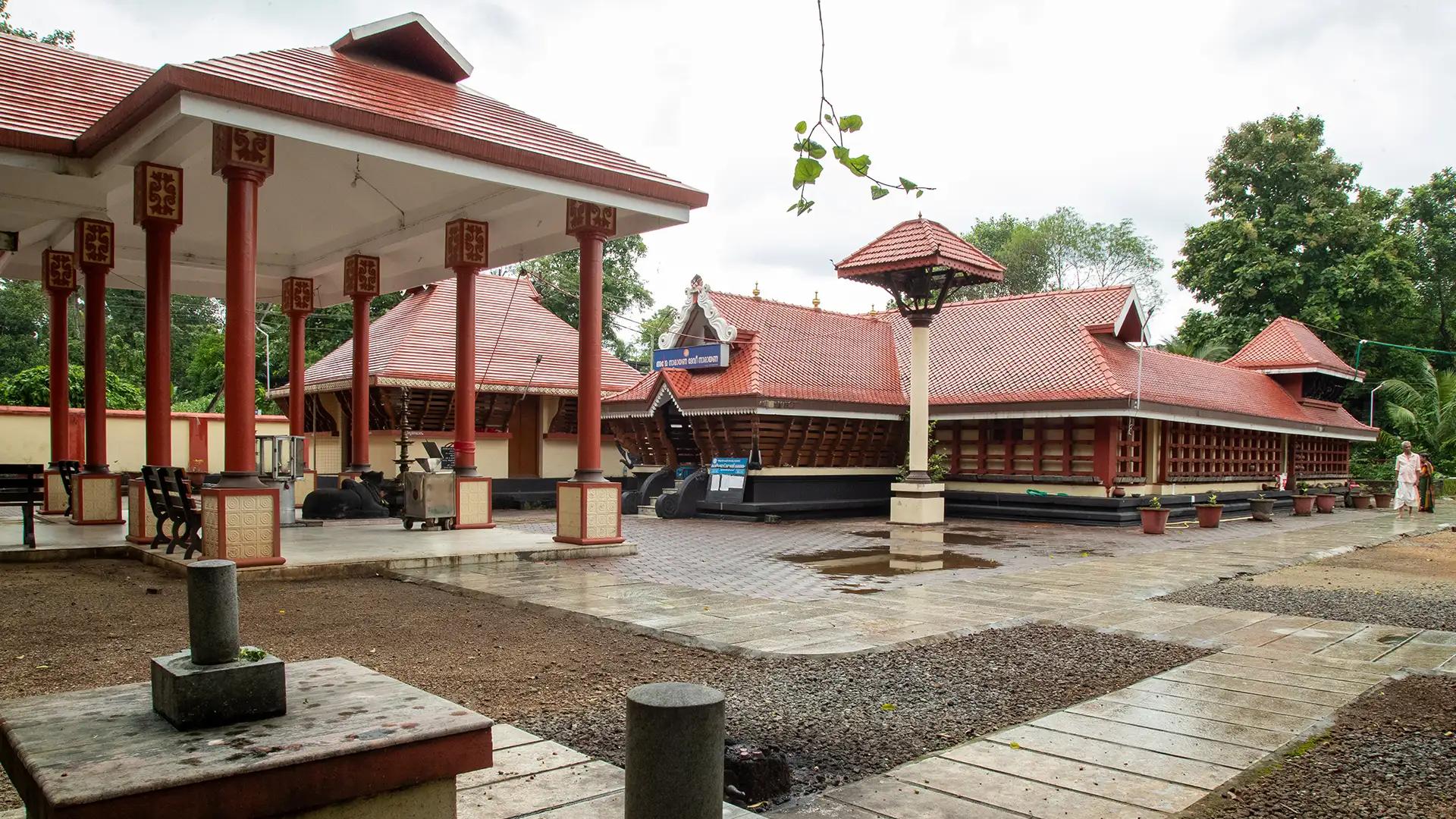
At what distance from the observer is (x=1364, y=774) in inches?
148

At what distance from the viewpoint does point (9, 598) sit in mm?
7566

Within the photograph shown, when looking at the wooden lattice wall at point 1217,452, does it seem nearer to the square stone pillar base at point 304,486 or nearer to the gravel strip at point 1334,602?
the gravel strip at point 1334,602

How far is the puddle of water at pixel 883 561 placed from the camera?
10.5 m

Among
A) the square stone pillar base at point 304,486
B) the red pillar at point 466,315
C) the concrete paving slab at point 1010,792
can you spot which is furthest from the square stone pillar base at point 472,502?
the concrete paving slab at point 1010,792

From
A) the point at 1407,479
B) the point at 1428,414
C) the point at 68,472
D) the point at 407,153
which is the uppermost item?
the point at 407,153

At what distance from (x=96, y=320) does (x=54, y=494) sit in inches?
125

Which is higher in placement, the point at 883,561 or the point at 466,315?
the point at 466,315

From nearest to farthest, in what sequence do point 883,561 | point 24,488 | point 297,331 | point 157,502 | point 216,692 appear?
point 216,692, point 157,502, point 24,488, point 883,561, point 297,331

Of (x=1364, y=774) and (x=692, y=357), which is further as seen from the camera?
(x=692, y=357)

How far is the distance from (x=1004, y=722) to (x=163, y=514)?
8727 mm

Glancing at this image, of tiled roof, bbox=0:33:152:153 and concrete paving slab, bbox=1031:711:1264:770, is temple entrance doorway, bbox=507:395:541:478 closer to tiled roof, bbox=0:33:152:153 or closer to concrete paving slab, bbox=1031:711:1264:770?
tiled roof, bbox=0:33:152:153

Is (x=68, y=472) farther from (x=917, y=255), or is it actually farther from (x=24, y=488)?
(x=917, y=255)

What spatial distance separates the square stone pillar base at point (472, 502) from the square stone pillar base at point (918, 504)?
6726mm

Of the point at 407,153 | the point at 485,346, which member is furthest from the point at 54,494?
the point at 485,346
